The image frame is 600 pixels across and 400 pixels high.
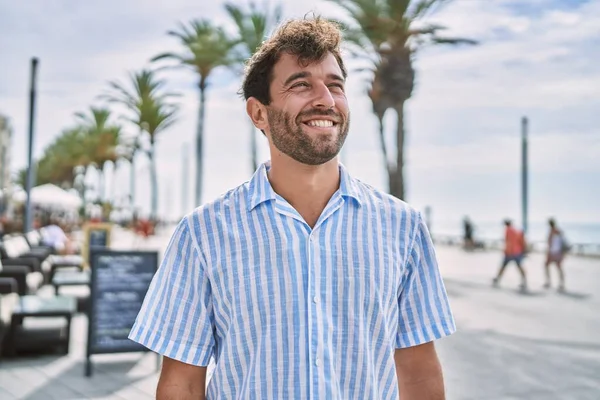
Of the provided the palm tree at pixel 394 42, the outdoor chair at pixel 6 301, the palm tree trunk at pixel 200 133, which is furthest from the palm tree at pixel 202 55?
the outdoor chair at pixel 6 301

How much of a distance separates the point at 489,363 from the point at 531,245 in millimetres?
27577

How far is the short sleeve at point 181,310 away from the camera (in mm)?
1729

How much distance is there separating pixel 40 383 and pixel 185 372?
18.4 feet

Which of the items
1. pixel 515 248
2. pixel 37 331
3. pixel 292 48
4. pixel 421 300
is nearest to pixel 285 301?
pixel 421 300

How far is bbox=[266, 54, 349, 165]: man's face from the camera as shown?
1.79 metres

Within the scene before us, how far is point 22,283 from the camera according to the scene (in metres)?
10.6

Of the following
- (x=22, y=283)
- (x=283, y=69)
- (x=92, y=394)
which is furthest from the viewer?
(x=22, y=283)

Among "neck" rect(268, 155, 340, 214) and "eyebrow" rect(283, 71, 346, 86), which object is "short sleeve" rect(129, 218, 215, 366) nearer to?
"neck" rect(268, 155, 340, 214)

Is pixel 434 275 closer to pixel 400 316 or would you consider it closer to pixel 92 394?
pixel 400 316

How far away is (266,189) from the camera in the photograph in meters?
1.83

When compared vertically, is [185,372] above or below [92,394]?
above

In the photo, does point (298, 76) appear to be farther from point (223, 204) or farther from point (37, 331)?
point (37, 331)

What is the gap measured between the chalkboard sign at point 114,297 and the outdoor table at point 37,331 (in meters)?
1.00

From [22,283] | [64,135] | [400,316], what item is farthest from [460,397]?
[64,135]
